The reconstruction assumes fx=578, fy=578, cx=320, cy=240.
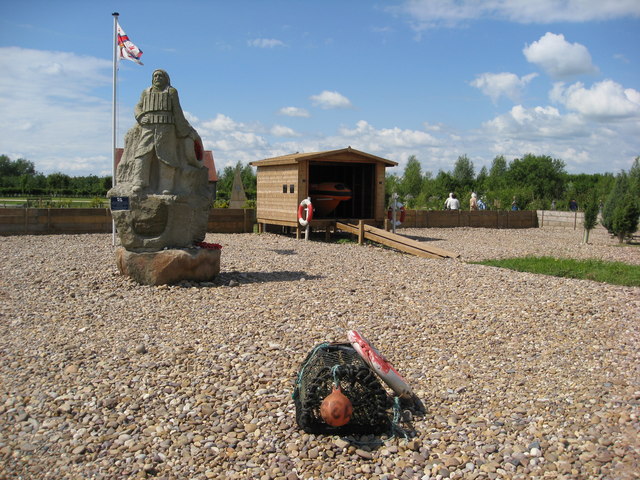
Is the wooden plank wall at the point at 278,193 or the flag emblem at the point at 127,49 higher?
the flag emblem at the point at 127,49

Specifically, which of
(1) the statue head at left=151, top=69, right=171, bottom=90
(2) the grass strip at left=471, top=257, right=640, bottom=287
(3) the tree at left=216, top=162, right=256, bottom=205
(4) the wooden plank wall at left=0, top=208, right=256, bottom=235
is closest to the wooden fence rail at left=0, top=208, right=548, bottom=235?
(4) the wooden plank wall at left=0, top=208, right=256, bottom=235

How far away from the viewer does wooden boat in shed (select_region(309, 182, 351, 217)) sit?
1833 cm

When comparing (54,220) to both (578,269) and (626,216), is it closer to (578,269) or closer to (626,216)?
(578,269)

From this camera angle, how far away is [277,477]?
3996mm

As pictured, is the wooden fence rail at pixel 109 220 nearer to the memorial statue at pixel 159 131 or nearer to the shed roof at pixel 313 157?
the shed roof at pixel 313 157

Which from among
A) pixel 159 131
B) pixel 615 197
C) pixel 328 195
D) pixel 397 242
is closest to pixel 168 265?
pixel 159 131

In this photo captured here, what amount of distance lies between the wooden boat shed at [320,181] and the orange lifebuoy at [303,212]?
292 millimetres

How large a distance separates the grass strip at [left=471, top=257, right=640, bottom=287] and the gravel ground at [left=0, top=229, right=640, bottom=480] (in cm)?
100

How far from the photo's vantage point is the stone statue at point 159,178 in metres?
9.32

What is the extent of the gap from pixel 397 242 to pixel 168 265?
281 inches

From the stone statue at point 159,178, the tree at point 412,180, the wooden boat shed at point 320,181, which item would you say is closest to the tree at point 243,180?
the tree at point 412,180

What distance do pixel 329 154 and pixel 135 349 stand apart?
11441 millimetres

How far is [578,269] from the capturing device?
37.4 ft

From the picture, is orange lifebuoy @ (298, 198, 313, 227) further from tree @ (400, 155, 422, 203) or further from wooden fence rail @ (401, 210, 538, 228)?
tree @ (400, 155, 422, 203)
